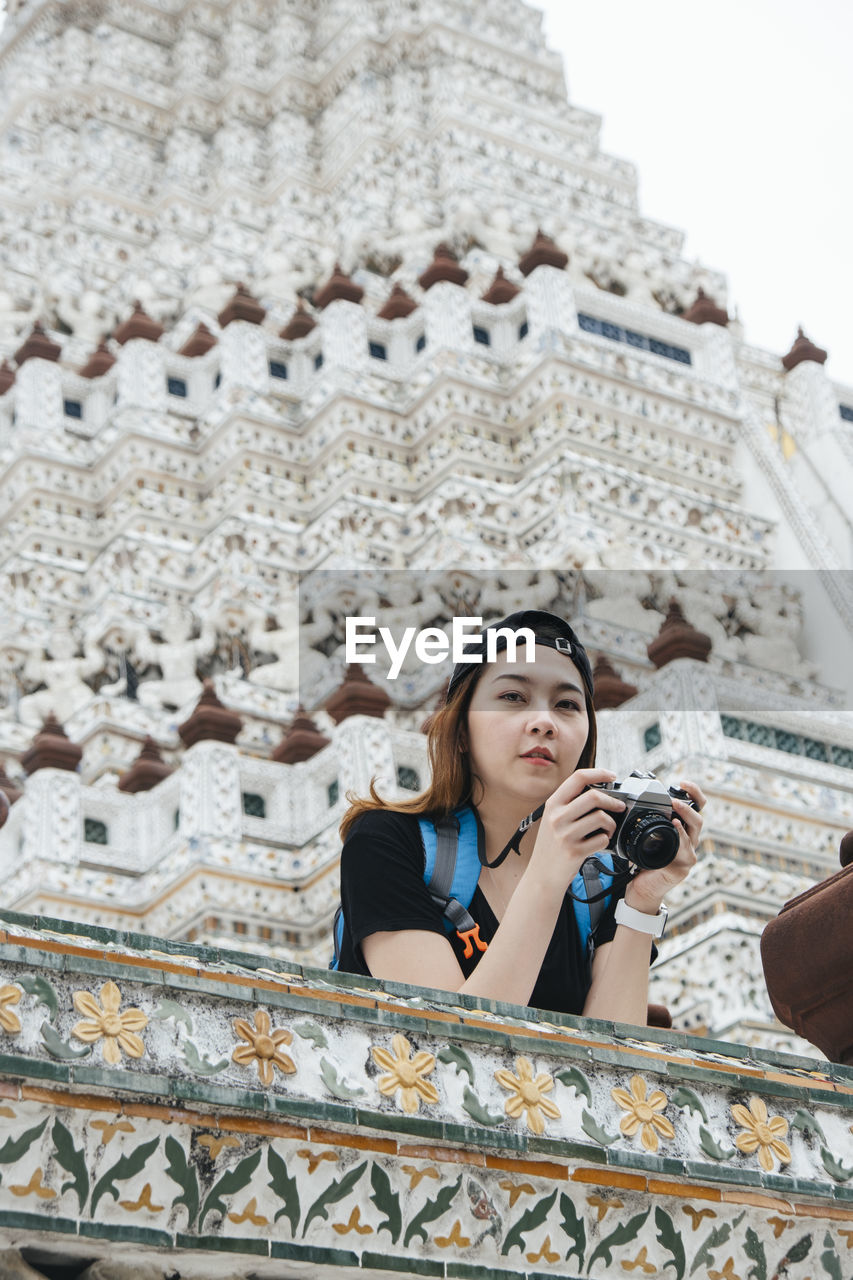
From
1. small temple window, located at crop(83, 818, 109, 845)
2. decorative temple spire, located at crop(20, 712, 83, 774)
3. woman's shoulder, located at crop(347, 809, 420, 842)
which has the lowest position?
woman's shoulder, located at crop(347, 809, 420, 842)

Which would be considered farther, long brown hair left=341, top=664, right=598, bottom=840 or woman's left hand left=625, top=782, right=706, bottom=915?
long brown hair left=341, top=664, right=598, bottom=840

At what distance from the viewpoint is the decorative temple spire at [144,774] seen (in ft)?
47.4

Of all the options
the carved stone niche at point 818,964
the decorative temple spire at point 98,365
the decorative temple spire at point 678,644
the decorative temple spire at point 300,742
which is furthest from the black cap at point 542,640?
the decorative temple spire at point 98,365

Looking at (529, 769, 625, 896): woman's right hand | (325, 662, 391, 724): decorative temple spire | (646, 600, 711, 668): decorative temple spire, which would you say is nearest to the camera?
(529, 769, 625, 896): woman's right hand

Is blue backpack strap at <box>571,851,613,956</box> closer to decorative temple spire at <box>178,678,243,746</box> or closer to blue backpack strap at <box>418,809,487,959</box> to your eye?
blue backpack strap at <box>418,809,487,959</box>

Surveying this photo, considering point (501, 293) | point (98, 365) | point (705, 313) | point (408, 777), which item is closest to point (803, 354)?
point (705, 313)

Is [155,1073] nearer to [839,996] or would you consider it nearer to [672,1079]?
[672,1079]

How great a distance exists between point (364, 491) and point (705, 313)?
15.4 ft

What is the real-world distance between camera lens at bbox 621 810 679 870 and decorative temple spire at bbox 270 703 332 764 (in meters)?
10.0

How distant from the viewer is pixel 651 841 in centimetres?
414

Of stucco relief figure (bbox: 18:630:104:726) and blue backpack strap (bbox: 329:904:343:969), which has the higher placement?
stucco relief figure (bbox: 18:630:104:726)

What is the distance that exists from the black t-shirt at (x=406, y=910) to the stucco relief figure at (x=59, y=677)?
1225cm

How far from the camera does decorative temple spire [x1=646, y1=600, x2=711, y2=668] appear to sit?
501 inches

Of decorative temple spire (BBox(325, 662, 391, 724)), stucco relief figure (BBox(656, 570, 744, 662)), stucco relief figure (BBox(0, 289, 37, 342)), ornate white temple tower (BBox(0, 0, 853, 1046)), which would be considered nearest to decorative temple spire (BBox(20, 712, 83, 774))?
ornate white temple tower (BBox(0, 0, 853, 1046))
